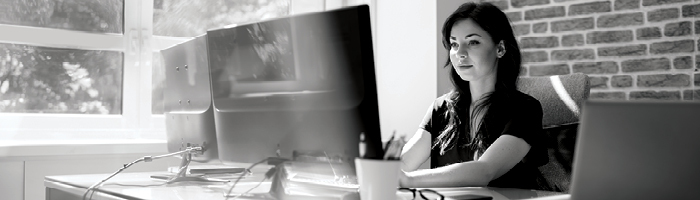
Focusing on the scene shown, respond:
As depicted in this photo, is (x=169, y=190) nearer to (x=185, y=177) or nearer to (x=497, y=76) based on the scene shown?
(x=185, y=177)

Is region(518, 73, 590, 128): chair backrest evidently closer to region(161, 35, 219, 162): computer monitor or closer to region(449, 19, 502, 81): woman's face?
region(449, 19, 502, 81): woman's face

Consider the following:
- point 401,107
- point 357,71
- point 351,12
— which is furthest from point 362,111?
point 401,107

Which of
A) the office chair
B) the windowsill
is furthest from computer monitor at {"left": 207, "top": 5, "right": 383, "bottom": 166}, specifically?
the windowsill

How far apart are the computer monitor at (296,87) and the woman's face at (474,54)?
0.84 m

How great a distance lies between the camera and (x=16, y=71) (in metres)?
2.88

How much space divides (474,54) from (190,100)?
0.87 meters

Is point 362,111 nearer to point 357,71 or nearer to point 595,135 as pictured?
point 357,71

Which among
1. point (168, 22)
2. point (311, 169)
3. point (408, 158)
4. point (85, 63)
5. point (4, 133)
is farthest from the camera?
point (168, 22)

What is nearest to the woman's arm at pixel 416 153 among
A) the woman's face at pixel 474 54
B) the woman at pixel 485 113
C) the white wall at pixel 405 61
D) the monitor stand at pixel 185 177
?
the woman at pixel 485 113

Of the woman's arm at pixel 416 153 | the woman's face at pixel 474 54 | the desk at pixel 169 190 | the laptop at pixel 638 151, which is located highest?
the woman's face at pixel 474 54

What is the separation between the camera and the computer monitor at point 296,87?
1.29 metres

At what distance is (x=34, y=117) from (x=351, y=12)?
2.11 meters

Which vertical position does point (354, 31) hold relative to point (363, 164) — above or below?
above

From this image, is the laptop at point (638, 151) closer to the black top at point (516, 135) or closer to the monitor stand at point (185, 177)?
the black top at point (516, 135)
